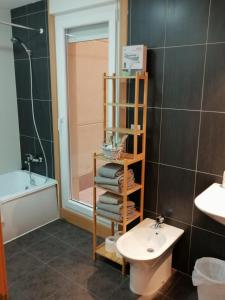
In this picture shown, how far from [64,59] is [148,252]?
75.8 inches

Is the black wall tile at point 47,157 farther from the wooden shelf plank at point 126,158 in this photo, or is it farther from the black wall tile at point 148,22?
the black wall tile at point 148,22

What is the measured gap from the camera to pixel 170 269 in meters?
2.20

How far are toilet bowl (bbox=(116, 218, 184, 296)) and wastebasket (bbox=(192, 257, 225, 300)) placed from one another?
0.25 metres

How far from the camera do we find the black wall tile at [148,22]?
6.49 ft

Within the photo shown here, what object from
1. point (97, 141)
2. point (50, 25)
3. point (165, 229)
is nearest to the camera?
point (165, 229)

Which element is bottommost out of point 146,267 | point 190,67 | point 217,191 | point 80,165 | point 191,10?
point 146,267

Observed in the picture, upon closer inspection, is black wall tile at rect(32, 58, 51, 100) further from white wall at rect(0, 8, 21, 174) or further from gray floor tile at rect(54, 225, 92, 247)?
gray floor tile at rect(54, 225, 92, 247)

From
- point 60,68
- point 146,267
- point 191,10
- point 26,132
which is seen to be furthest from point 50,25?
point 146,267

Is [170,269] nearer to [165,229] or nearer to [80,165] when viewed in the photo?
[165,229]

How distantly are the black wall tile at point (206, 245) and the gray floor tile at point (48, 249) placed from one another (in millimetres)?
1153

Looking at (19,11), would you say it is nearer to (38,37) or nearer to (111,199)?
(38,37)

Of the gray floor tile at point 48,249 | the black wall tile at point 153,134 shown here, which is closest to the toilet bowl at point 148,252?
the black wall tile at point 153,134

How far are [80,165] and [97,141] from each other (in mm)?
345

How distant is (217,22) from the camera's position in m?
1.75
